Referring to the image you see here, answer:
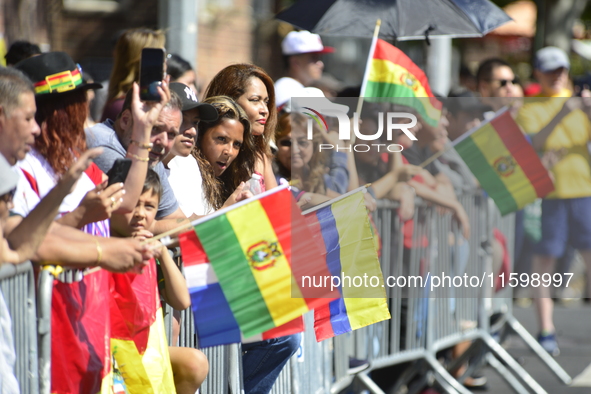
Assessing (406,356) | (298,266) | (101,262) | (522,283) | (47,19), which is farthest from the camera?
(47,19)

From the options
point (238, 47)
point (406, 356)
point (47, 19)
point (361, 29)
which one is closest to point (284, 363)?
point (406, 356)

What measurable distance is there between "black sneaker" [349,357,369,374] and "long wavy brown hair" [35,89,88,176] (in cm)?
269

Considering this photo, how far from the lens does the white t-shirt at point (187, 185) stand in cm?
443

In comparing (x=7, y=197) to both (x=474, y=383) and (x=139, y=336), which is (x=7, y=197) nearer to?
(x=139, y=336)

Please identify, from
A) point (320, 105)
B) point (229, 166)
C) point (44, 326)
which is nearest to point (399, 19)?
point (320, 105)

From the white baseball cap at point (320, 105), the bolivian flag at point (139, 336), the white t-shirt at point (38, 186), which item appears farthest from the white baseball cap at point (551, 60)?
the white t-shirt at point (38, 186)

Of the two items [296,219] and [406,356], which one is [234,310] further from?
[406,356]

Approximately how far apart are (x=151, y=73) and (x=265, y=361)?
5.84 ft

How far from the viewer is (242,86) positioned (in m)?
5.12

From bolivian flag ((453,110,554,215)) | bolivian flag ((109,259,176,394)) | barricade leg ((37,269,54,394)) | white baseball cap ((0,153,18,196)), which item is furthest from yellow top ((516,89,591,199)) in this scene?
white baseball cap ((0,153,18,196))

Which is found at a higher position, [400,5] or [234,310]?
[400,5]

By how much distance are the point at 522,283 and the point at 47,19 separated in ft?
34.3

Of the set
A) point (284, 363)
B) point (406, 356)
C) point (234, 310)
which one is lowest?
point (406, 356)

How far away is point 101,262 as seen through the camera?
3.10 m
